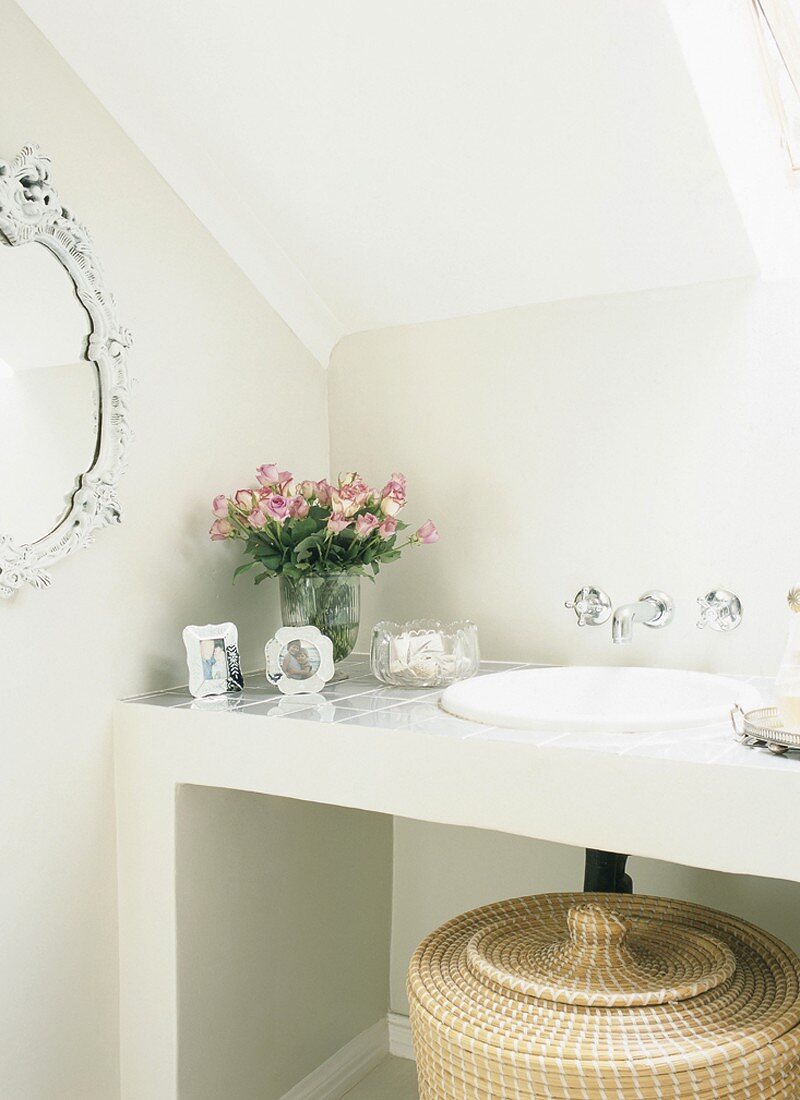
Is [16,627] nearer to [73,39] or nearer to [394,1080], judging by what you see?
[73,39]

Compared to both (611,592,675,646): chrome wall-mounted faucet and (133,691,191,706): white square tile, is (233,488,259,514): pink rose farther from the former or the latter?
(611,592,675,646): chrome wall-mounted faucet

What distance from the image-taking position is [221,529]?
1918mm

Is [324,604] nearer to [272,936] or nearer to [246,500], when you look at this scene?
[246,500]

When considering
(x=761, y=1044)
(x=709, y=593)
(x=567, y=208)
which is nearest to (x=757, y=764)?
(x=761, y=1044)

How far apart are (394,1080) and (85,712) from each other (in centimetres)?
109

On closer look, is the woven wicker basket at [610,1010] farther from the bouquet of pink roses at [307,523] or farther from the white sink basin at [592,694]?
the bouquet of pink roses at [307,523]

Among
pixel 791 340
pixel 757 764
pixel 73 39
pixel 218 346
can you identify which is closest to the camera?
pixel 757 764

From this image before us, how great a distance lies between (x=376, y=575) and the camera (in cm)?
231

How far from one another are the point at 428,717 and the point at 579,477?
663 millimetres

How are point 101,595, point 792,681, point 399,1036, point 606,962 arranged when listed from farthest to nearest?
point 399,1036
point 101,595
point 606,962
point 792,681

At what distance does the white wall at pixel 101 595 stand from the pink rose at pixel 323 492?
186 mm

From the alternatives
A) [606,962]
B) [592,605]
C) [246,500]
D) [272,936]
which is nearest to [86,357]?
[246,500]

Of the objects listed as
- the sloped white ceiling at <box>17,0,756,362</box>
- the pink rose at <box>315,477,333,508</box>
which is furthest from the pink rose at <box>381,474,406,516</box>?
the sloped white ceiling at <box>17,0,756,362</box>

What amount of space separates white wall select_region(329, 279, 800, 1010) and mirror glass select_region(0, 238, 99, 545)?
755 millimetres
